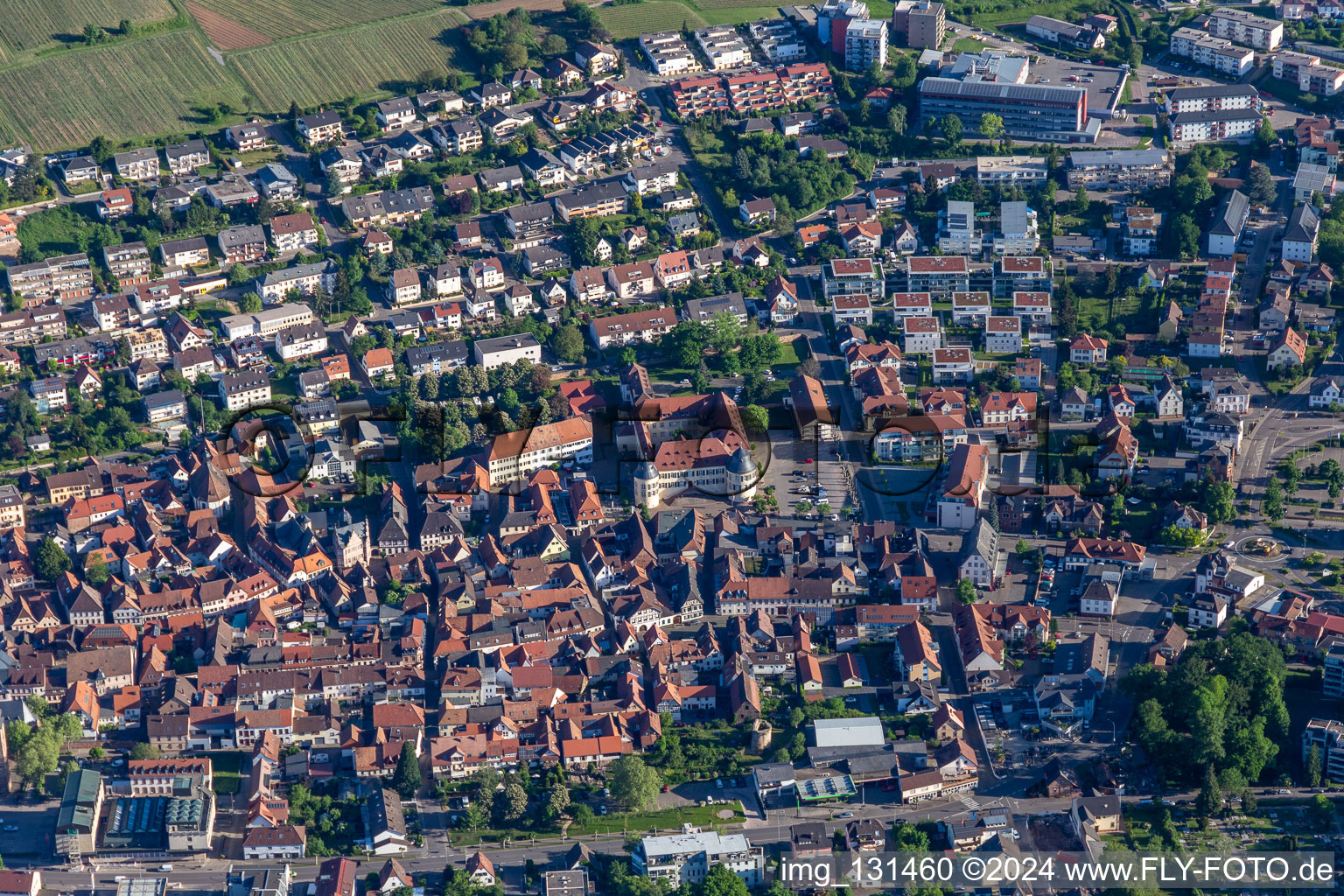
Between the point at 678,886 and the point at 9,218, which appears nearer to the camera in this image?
the point at 678,886

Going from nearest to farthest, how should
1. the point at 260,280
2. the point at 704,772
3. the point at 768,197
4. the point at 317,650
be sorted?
1. the point at 704,772
2. the point at 317,650
3. the point at 260,280
4. the point at 768,197

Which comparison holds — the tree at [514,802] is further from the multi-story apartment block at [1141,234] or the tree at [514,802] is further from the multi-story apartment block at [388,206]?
the multi-story apartment block at [1141,234]

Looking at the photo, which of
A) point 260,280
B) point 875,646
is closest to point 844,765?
point 875,646

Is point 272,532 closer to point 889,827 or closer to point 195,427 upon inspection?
point 195,427

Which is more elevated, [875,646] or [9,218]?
[9,218]

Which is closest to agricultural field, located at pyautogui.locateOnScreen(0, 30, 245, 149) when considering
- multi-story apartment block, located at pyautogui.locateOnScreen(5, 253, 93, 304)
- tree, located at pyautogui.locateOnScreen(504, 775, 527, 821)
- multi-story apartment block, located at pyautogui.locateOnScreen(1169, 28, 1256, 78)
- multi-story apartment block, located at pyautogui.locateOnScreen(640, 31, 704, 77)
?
multi-story apartment block, located at pyautogui.locateOnScreen(5, 253, 93, 304)

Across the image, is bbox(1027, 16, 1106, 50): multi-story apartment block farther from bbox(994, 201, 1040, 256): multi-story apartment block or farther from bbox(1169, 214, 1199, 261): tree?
bbox(1169, 214, 1199, 261): tree
